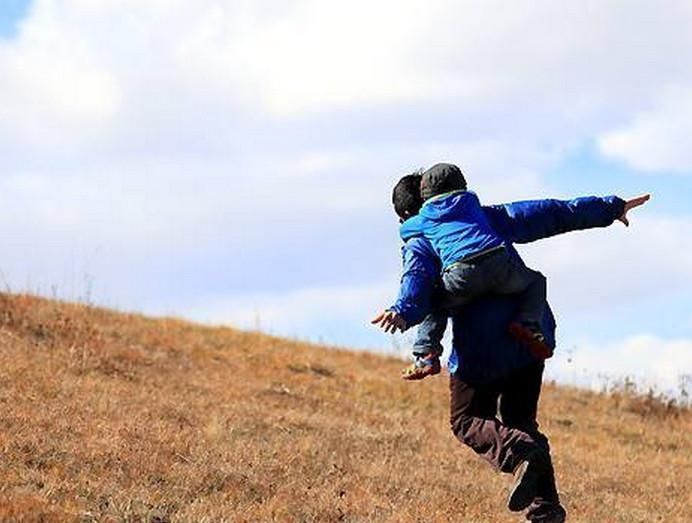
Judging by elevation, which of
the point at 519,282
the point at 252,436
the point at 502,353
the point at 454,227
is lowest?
the point at 252,436

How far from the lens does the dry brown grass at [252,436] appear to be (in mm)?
8422

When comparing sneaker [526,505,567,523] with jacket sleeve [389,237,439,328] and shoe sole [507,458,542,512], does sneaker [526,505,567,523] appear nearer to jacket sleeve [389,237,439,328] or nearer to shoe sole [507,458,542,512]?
shoe sole [507,458,542,512]

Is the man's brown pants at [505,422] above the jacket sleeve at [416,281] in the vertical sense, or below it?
below

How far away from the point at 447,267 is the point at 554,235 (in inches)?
31.8

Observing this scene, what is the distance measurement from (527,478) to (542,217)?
1.50 meters

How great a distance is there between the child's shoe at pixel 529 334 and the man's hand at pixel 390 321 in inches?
25.9

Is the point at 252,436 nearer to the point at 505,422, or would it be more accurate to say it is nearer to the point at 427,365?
the point at 505,422

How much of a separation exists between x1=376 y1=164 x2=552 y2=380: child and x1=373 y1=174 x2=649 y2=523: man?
69mm

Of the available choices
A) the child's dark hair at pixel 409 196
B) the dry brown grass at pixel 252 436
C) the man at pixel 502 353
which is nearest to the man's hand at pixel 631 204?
the man at pixel 502 353

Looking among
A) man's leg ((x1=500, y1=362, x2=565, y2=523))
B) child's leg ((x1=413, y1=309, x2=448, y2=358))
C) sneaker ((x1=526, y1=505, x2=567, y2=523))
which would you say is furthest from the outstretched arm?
Result: sneaker ((x1=526, y1=505, x2=567, y2=523))

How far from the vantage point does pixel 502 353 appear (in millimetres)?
7297

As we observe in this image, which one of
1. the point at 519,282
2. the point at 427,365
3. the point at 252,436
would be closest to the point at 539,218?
the point at 519,282

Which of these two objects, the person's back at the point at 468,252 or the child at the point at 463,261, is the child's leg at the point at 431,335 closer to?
the child at the point at 463,261

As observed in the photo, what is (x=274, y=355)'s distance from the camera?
710 inches
